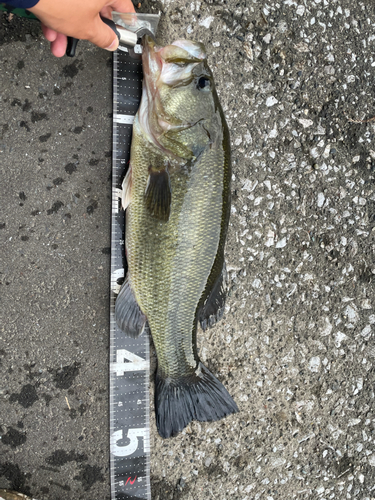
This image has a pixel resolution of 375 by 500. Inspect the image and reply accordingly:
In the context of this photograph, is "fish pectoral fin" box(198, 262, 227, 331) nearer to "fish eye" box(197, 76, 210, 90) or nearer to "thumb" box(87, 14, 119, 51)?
"fish eye" box(197, 76, 210, 90)

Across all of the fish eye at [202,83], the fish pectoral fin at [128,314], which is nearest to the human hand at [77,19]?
the fish eye at [202,83]

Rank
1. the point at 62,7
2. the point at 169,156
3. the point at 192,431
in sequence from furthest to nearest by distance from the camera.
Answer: the point at 192,431 < the point at 169,156 < the point at 62,7

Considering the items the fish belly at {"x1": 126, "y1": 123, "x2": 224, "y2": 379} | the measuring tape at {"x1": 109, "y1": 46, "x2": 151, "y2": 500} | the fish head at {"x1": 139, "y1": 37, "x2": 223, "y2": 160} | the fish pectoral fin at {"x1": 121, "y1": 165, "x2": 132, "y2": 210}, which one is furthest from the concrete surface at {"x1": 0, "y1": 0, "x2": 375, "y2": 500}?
the fish head at {"x1": 139, "y1": 37, "x2": 223, "y2": 160}

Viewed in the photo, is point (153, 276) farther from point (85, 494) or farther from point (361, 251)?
point (361, 251)

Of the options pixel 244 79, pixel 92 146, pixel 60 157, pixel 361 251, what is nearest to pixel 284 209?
pixel 361 251

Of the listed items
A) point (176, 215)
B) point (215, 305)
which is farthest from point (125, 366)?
point (176, 215)

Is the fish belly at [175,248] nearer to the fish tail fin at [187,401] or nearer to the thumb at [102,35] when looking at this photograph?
the fish tail fin at [187,401]
